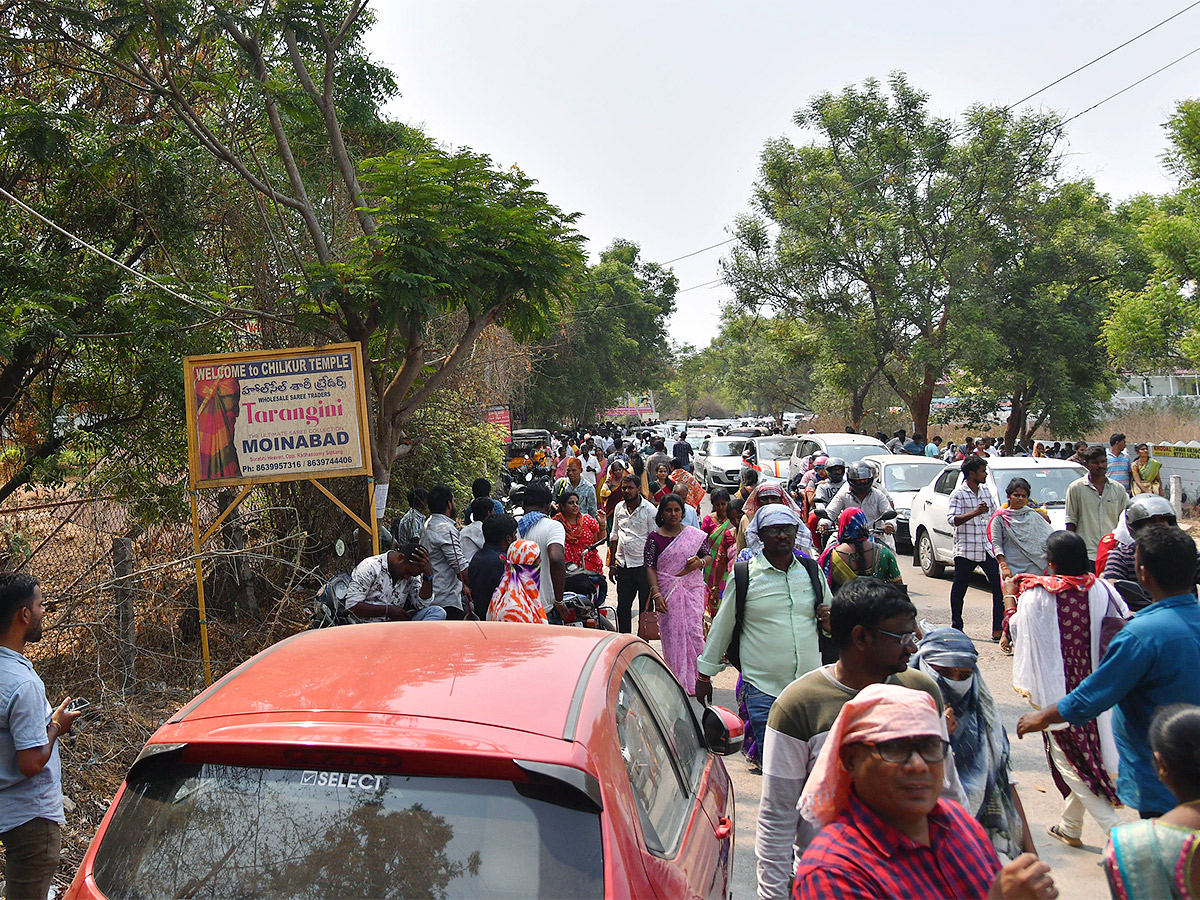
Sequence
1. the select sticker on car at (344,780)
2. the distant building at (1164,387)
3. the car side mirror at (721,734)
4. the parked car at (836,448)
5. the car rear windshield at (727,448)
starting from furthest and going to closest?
the distant building at (1164,387) → the car rear windshield at (727,448) → the parked car at (836,448) → the car side mirror at (721,734) → the select sticker on car at (344,780)

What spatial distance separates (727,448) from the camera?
87.0 feet

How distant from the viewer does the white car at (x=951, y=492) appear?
483 inches

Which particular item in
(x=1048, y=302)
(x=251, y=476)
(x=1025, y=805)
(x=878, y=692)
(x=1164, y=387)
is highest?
→ (x=1048, y=302)

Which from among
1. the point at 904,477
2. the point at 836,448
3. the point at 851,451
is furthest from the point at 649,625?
the point at 851,451

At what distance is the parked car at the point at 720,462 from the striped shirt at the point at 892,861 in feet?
71.3

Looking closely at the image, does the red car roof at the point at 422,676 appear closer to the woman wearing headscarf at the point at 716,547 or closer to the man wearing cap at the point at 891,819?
the man wearing cap at the point at 891,819

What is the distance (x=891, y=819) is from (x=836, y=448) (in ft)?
56.1

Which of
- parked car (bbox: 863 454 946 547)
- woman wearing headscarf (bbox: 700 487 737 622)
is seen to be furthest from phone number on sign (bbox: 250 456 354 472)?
parked car (bbox: 863 454 946 547)

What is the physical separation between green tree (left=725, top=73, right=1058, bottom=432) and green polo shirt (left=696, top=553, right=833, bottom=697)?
71.6ft

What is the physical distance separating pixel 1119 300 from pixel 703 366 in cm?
6720

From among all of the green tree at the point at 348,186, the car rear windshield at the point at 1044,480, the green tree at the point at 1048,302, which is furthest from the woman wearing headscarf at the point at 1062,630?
the green tree at the point at 1048,302

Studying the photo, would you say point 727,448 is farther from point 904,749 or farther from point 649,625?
point 904,749

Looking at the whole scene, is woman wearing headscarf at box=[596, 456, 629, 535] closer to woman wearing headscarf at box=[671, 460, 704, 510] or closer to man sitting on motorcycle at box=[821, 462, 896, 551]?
woman wearing headscarf at box=[671, 460, 704, 510]

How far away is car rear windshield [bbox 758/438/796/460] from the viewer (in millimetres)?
23312
